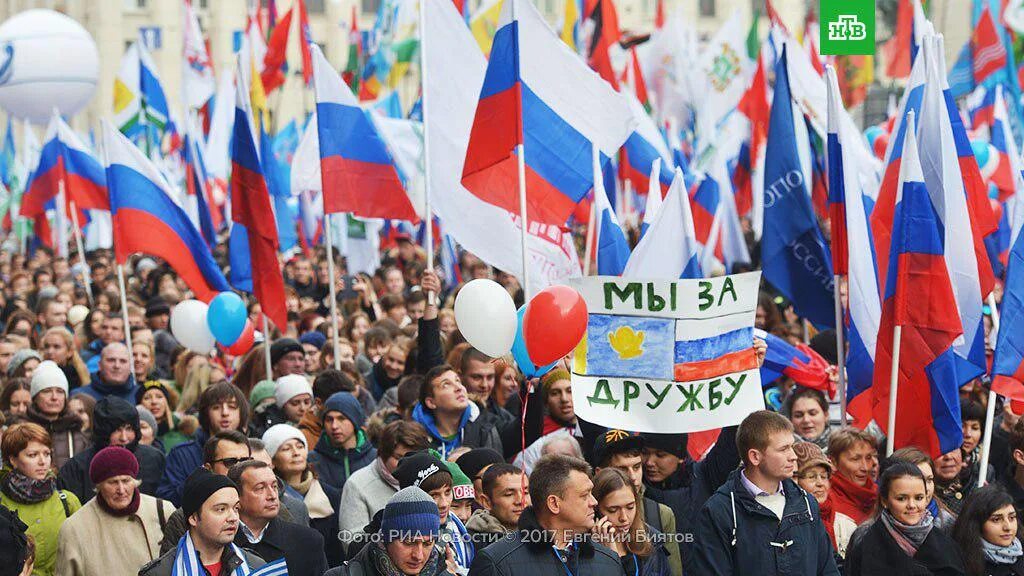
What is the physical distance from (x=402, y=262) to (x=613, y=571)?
14.3 m

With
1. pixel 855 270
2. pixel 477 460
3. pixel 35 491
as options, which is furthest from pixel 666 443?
pixel 35 491

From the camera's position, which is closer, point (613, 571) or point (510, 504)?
point (613, 571)

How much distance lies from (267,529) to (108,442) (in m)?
2.05

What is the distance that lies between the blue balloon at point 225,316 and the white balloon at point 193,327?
284 millimetres

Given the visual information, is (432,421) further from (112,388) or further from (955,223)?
(112,388)

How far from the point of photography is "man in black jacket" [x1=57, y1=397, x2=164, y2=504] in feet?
27.2

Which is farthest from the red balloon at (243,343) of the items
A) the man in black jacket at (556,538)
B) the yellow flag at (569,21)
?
the yellow flag at (569,21)

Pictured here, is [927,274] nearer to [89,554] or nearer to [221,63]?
[89,554]

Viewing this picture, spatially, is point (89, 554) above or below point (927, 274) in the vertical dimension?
below

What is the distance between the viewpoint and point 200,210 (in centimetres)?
1627

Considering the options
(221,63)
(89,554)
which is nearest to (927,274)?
(89,554)

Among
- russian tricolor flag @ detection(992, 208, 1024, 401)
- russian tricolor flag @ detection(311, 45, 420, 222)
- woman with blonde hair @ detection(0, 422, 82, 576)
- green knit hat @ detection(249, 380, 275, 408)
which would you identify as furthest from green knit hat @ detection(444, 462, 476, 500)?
russian tricolor flag @ detection(311, 45, 420, 222)

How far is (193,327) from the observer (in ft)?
37.2

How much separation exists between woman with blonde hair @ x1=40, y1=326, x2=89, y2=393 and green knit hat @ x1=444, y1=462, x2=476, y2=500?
5349 mm
